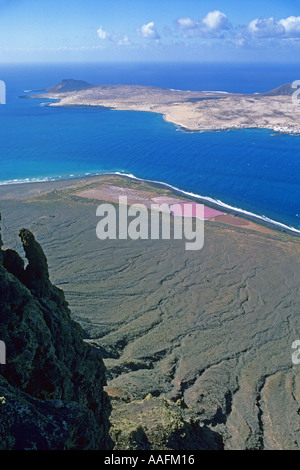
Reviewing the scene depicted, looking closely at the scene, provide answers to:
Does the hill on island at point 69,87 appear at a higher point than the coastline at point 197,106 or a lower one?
higher

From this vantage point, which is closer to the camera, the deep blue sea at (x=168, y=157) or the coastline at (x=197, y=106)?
the deep blue sea at (x=168, y=157)

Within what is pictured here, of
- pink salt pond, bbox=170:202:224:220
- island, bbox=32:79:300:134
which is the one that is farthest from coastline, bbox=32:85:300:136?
pink salt pond, bbox=170:202:224:220

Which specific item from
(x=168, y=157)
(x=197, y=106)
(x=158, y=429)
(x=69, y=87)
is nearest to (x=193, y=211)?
(x=168, y=157)

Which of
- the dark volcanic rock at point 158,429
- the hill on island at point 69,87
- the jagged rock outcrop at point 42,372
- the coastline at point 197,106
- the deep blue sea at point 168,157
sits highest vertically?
the hill on island at point 69,87

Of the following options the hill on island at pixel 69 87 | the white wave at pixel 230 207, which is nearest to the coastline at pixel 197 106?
the hill on island at pixel 69 87

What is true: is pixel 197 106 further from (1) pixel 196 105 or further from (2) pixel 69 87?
(2) pixel 69 87

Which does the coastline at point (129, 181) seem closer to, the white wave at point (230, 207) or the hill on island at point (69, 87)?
the white wave at point (230, 207)

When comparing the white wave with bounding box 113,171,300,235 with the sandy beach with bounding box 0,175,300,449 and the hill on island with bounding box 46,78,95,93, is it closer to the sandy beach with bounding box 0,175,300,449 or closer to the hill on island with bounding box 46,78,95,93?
the sandy beach with bounding box 0,175,300,449
